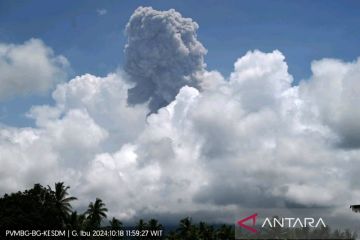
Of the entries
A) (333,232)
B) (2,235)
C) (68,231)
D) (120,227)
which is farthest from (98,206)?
(333,232)

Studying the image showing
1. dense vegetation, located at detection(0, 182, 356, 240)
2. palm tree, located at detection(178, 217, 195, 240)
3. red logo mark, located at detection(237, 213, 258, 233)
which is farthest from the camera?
palm tree, located at detection(178, 217, 195, 240)

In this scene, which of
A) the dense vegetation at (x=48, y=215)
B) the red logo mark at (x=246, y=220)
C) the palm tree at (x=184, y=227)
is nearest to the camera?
the red logo mark at (x=246, y=220)

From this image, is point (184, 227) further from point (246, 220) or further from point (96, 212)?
point (246, 220)

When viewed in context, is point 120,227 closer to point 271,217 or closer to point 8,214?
point 8,214

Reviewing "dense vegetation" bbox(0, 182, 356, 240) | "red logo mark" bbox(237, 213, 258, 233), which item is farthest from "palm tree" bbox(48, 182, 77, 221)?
"red logo mark" bbox(237, 213, 258, 233)

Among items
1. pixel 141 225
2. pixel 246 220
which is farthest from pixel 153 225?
pixel 246 220

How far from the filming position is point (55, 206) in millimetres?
82750

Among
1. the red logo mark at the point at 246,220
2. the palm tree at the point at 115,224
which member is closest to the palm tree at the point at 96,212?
the palm tree at the point at 115,224

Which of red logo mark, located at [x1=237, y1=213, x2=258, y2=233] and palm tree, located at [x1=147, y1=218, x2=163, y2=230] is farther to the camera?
palm tree, located at [x1=147, y1=218, x2=163, y2=230]

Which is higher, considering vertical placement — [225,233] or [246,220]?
[246,220]

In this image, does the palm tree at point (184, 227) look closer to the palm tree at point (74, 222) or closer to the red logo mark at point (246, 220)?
the palm tree at point (74, 222)

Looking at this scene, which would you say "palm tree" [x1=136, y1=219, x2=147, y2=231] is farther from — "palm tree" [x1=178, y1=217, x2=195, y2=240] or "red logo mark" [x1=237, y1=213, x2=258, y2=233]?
"red logo mark" [x1=237, y1=213, x2=258, y2=233]

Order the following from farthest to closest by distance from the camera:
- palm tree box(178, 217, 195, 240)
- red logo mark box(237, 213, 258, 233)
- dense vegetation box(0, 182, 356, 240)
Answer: palm tree box(178, 217, 195, 240) < dense vegetation box(0, 182, 356, 240) < red logo mark box(237, 213, 258, 233)

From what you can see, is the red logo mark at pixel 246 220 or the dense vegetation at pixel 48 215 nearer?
the red logo mark at pixel 246 220
